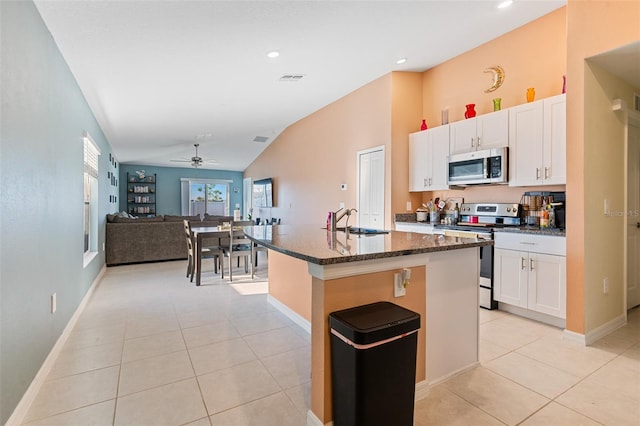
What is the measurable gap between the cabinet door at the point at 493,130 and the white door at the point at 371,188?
4.46 ft

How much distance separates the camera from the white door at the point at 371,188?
477 cm

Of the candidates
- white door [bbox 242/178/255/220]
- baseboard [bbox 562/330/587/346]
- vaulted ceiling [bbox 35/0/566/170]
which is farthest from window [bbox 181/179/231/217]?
baseboard [bbox 562/330/587/346]

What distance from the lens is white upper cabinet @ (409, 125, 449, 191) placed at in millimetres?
4168

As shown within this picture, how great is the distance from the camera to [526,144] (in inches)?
130

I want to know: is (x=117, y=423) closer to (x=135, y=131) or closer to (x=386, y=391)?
(x=386, y=391)

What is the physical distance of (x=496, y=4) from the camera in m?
3.06

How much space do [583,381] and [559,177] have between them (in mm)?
1863

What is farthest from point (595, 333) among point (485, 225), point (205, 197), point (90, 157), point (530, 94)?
point (205, 197)

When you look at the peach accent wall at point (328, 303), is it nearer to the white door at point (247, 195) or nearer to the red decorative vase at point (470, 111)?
the red decorative vase at point (470, 111)

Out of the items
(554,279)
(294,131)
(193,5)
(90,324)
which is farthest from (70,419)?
(294,131)

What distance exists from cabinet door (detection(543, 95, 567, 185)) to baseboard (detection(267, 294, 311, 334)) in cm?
273

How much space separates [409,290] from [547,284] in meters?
1.94

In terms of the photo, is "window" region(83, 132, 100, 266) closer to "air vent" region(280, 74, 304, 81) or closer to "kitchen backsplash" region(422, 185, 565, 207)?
"air vent" region(280, 74, 304, 81)

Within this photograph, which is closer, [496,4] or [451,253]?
[451,253]
